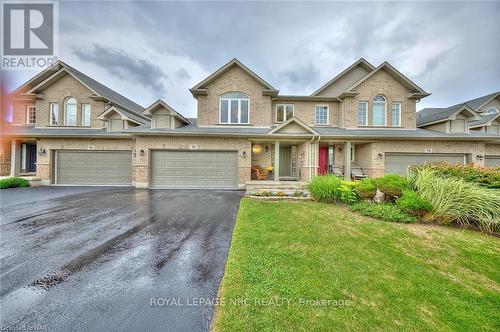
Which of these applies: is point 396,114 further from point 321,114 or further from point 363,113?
point 321,114

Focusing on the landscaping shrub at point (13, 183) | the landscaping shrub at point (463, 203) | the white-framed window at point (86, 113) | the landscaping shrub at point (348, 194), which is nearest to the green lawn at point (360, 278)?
the landscaping shrub at point (463, 203)

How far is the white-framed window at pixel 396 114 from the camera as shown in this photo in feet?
46.4

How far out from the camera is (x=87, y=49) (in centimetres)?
1852

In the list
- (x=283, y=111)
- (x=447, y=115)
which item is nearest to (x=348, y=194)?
(x=283, y=111)

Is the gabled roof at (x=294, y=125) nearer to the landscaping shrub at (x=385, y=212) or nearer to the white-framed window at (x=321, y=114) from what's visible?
the white-framed window at (x=321, y=114)

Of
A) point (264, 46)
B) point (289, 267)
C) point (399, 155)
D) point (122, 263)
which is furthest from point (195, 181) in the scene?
point (264, 46)

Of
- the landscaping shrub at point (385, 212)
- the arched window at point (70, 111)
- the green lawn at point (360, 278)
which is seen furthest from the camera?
the arched window at point (70, 111)

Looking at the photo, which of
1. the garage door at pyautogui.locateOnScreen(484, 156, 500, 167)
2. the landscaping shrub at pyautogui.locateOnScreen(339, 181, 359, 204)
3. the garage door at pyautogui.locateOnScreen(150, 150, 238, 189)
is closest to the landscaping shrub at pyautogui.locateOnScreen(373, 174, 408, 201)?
the landscaping shrub at pyautogui.locateOnScreen(339, 181, 359, 204)

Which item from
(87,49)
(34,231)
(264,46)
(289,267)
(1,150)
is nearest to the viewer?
(289,267)

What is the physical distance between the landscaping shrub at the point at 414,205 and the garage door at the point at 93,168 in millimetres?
15007

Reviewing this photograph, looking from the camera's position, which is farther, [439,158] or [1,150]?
[1,150]

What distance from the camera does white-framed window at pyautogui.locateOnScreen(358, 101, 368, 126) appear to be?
1418 centimetres

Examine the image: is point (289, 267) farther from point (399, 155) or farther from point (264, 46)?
point (264, 46)

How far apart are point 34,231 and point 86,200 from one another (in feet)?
13.5
